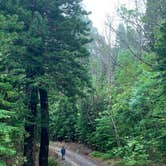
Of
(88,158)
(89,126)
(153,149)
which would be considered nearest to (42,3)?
(153,149)

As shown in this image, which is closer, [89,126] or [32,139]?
[32,139]

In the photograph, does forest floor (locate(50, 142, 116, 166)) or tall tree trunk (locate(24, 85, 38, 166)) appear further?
forest floor (locate(50, 142, 116, 166))

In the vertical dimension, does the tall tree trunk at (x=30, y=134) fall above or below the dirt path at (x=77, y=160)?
above

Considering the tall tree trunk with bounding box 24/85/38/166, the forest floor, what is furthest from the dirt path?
the tall tree trunk with bounding box 24/85/38/166

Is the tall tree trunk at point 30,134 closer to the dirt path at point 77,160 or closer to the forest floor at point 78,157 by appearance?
the forest floor at point 78,157

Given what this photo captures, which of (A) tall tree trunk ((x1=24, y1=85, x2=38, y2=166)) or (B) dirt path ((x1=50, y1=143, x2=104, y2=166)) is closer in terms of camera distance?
(A) tall tree trunk ((x1=24, y1=85, x2=38, y2=166))

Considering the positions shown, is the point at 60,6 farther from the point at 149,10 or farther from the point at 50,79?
the point at 149,10

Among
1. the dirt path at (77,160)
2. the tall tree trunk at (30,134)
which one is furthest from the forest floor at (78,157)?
the tall tree trunk at (30,134)

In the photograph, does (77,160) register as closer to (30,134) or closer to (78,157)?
(78,157)

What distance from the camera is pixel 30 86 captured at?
68.5 ft

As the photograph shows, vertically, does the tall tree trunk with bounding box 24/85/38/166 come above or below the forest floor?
above

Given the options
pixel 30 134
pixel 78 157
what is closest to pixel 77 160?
pixel 78 157

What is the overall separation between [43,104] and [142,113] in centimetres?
624

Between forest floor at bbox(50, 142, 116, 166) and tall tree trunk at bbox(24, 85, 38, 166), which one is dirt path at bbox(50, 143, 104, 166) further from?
tall tree trunk at bbox(24, 85, 38, 166)
